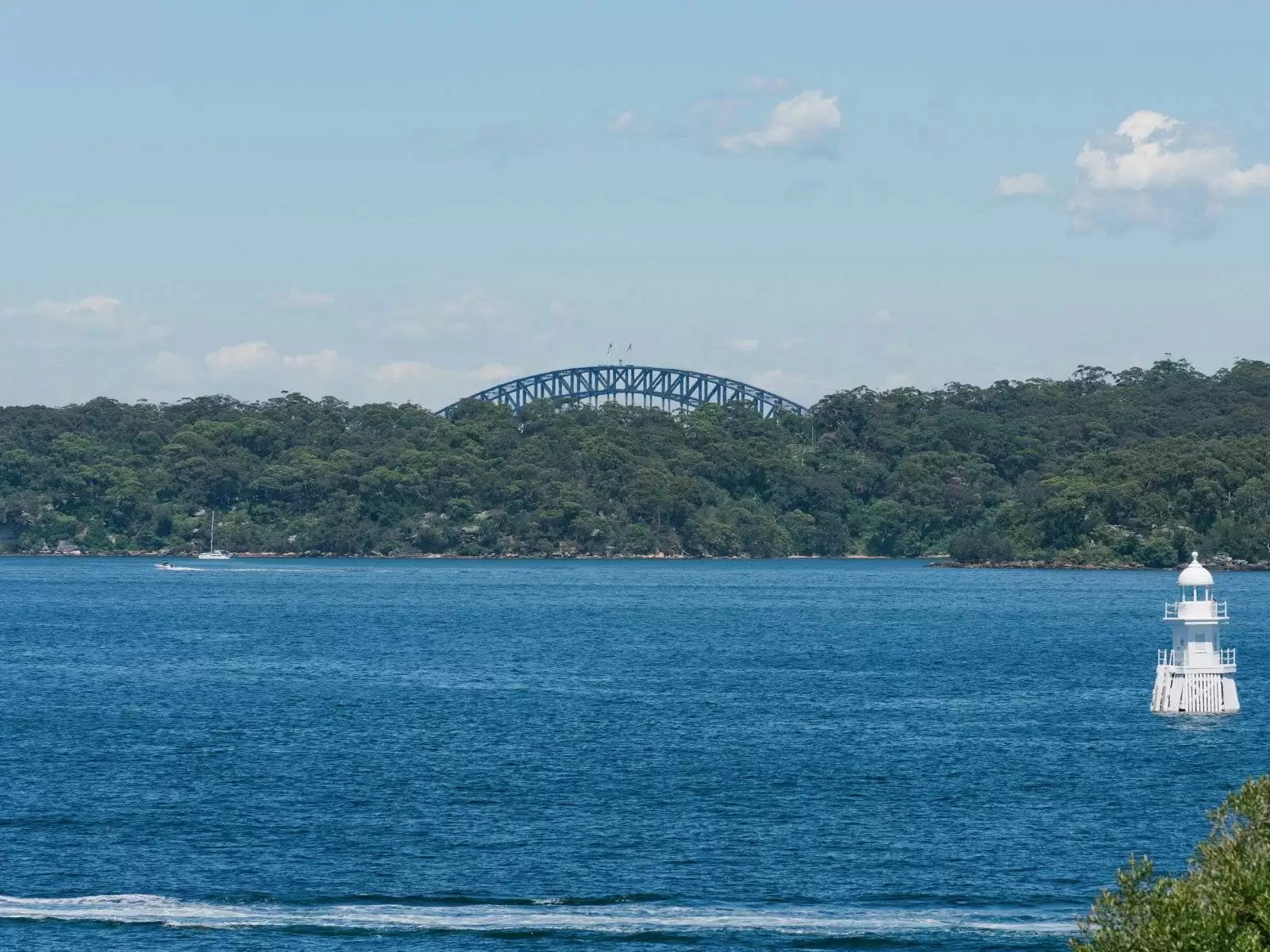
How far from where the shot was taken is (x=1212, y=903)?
806 inches

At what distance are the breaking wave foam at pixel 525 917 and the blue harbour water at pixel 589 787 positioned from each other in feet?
0.29

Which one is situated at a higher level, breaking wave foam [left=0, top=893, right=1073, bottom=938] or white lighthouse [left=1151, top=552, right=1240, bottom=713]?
white lighthouse [left=1151, top=552, right=1240, bottom=713]

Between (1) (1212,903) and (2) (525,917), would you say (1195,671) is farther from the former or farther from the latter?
(1) (1212,903)

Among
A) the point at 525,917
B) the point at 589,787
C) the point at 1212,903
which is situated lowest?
the point at 525,917

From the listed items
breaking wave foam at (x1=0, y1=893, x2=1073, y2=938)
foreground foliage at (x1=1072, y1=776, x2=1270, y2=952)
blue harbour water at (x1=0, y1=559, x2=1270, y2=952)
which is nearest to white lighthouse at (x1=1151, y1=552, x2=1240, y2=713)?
blue harbour water at (x1=0, y1=559, x2=1270, y2=952)

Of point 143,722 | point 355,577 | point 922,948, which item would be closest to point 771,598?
point 355,577

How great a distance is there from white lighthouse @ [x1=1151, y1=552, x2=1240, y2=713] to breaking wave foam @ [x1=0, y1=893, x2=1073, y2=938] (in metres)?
25.9

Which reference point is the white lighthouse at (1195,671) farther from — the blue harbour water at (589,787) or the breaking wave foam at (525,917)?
the breaking wave foam at (525,917)

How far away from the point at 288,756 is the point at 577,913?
793 inches

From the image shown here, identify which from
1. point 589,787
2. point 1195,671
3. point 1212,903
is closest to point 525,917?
point 589,787

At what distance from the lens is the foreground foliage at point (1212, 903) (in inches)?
782

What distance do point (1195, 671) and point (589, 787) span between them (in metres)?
22.7

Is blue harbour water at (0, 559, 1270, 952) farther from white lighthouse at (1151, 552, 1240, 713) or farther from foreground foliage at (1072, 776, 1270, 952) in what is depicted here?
foreground foliage at (1072, 776, 1270, 952)

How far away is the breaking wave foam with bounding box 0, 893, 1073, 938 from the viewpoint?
113 feet
